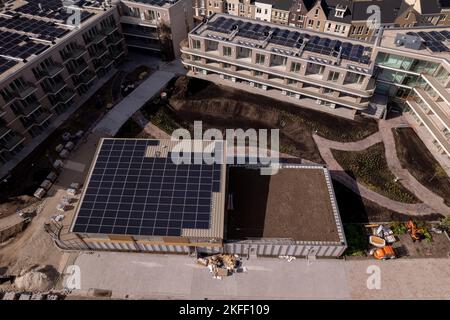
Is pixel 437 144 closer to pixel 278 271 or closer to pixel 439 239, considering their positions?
pixel 439 239

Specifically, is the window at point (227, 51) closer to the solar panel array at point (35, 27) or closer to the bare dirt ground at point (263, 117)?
the bare dirt ground at point (263, 117)

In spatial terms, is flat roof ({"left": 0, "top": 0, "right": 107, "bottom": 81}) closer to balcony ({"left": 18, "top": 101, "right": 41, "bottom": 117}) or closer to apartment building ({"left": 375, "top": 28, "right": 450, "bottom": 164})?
balcony ({"left": 18, "top": 101, "right": 41, "bottom": 117})

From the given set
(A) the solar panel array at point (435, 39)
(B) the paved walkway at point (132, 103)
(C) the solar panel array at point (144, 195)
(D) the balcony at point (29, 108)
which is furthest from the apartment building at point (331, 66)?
(D) the balcony at point (29, 108)

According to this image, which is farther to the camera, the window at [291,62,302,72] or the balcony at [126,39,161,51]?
the balcony at [126,39,161,51]

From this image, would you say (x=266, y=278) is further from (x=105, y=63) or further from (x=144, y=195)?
(x=105, y=63)

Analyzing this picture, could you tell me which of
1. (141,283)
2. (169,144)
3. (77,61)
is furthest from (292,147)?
(77,61)

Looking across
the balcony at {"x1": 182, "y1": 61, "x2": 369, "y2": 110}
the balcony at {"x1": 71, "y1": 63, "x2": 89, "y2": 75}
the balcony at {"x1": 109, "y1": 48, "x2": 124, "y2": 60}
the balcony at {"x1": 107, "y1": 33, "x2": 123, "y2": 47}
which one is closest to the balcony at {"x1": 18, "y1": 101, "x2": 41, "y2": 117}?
the balcony at {"x1": 71, "y1": 63, "x2": 89, "y2": 75}
